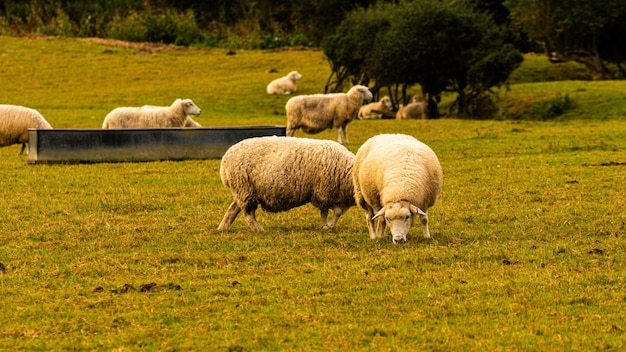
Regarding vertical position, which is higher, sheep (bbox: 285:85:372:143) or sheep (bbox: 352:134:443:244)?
sheep (bbox: 352:134:443:244)

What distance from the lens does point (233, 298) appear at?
8562 millimetres

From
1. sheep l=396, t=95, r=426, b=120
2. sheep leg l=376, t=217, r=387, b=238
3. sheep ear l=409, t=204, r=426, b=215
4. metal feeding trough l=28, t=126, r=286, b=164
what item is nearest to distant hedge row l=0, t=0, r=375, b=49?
sheep l=396, t=95, r=426, b=120

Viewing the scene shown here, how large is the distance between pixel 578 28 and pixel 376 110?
413 inches

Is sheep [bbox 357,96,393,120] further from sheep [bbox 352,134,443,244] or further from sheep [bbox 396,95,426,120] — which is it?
sheep [bbox 352,134,443,244]

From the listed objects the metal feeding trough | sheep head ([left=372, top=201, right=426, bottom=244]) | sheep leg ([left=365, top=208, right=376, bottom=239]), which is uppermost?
sheep head ([left=372, top=201, right=426, bottom=244])

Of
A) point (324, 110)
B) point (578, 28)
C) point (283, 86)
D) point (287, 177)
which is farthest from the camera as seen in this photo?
point (578, 28)

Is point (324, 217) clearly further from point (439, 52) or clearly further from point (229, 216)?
point (439, 52)

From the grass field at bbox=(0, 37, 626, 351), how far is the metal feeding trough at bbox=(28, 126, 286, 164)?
55 cm

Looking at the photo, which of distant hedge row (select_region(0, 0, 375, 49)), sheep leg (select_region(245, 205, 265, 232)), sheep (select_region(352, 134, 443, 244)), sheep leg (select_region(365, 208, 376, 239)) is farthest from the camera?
distant hedge row (select_region(0, 0, 375, 49))

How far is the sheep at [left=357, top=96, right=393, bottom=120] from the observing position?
3575 cm

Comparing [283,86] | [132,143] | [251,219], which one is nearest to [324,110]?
[132,143]

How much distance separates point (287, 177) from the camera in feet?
39.1

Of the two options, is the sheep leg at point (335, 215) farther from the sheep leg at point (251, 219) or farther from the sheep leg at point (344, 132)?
the sheep leg at point (344, 132)

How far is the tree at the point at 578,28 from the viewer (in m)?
40.2
